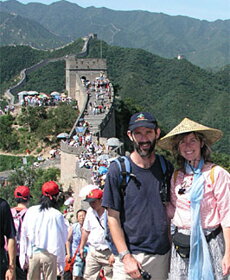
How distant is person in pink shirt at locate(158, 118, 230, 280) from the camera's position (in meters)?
3.39

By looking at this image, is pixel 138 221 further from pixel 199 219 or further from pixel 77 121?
pixel 77 121

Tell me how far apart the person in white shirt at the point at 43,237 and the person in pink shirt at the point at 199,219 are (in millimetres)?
1336

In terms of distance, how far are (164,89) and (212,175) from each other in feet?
229

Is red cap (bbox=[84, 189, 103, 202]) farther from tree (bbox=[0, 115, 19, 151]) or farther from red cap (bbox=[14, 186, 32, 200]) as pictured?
tree (bbox=[0, 115, 19, 151])

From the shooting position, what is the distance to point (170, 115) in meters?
62.1

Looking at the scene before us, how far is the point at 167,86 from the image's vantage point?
2879 inches

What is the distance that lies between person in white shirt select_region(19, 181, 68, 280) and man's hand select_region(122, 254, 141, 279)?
1.16m

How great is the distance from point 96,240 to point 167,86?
227 ft

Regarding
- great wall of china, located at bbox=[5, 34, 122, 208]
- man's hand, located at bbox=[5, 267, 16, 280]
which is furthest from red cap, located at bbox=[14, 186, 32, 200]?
great wall of china, located at bbox=[5, 34, 122, 208]

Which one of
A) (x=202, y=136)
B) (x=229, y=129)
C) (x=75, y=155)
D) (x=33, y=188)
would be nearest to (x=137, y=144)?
(x=202, y=136)

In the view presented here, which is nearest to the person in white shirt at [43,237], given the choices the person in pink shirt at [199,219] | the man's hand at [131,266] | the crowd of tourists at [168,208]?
the crowd of tourists at [168,208]

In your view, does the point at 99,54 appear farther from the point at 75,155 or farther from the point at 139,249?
the point at 139,249

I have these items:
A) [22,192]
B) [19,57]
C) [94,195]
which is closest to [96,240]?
[94,195]

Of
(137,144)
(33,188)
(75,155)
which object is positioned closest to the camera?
(137,144)
